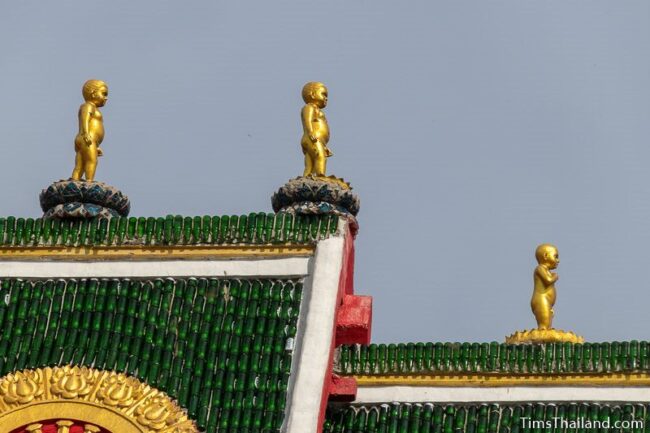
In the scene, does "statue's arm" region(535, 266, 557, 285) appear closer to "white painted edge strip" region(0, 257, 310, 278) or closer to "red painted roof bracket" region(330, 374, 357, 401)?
"red painted roof bracket" region(330, 374, 357, 401)

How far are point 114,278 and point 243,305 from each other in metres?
1.59

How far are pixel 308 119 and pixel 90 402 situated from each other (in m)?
5.07

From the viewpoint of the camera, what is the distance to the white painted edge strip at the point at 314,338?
28031 mm

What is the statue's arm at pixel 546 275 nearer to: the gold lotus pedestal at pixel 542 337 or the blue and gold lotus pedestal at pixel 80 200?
the gold lotus pedestal at pixel 542 337

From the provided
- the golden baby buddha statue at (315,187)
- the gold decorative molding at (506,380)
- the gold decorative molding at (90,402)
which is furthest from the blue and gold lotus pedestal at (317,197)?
the gold decorative molding at (90,402)

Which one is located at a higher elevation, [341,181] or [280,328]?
[341,181]

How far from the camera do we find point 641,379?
29844mm

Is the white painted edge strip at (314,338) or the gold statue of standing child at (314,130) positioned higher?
the gold statue of standing child at (314,130)

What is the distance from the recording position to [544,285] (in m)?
32.1

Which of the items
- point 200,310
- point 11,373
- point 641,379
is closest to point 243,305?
point 200,310

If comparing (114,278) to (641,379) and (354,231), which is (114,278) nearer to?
(354,231)

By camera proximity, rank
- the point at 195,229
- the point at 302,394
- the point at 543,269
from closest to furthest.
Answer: the point at 302,394 < the point at 195,229 < the point at 543,269

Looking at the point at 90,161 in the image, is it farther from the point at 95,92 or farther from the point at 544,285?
the point at 544,285

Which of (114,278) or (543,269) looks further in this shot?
(543,269)
